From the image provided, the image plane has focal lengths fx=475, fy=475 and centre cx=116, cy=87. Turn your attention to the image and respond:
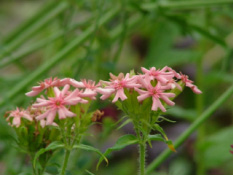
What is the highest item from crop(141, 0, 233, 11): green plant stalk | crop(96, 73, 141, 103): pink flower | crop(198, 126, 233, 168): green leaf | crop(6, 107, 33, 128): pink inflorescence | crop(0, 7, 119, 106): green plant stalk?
crop(141, 0, 233, 11): green plant stalk

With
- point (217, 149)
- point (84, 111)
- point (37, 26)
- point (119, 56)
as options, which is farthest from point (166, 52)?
point (84, 111)

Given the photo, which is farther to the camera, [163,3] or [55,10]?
[55,10]

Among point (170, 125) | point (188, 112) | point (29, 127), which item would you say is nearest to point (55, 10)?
point (188, 112)

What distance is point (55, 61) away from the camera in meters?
1.35

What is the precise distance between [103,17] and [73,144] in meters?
0.83

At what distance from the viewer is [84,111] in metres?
0.72

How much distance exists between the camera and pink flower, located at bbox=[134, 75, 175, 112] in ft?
2.21

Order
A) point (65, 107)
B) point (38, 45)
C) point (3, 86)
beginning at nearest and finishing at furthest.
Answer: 1. point (65, 107)
2. point (3, 86)
3. point (38, 45)

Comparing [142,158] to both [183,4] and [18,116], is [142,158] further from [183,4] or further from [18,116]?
[183,4]

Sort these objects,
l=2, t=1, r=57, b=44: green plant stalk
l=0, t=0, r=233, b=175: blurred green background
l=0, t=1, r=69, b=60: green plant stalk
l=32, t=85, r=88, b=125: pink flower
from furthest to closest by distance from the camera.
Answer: l=2, t=1, r=57, b=44: green plant stalk → l=0, t=1, r=69, b=60: green plant stalk → l=0, t=0, r=233, b=175: blurred green background → l=32, t=85, r=88, b=125: pink flower

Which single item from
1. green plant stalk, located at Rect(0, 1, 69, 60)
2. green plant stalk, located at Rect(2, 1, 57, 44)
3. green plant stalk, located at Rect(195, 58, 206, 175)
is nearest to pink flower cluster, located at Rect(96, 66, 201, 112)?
green plant stalk, located at Rect(195, 58, 206, 175)

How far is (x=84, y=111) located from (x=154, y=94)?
11cm

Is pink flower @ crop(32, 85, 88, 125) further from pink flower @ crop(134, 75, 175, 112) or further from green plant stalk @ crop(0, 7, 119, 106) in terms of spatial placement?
green plant stalk @ crop(0, 7, 119, 106)

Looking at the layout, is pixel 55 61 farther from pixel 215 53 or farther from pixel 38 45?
pixel 215 53
